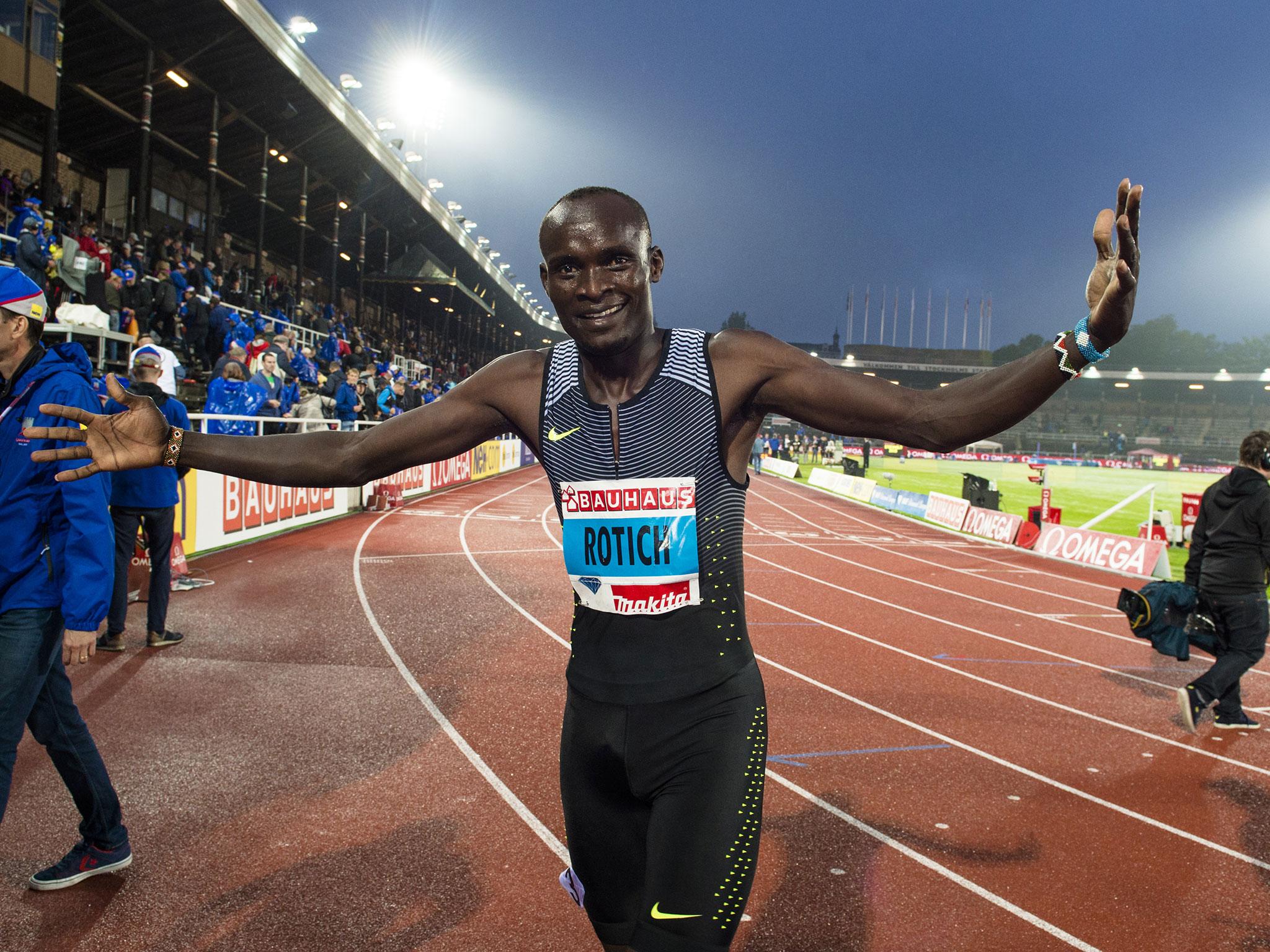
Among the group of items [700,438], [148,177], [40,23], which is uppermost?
[40,23]

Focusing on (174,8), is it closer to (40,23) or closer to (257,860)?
(40,23)

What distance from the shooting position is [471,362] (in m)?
57.4

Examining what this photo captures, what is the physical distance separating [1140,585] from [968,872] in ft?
39.0

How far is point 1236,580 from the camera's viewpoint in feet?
20.9

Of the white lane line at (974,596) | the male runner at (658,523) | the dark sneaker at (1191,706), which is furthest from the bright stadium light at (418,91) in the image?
the male runner at (658,523)

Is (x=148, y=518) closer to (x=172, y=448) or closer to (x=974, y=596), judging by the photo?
(x=172, y=448)

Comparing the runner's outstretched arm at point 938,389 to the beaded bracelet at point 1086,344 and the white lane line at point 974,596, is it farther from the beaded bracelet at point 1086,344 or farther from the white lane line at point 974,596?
the white lane line at point 974,596

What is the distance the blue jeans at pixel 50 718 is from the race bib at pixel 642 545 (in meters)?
2.22

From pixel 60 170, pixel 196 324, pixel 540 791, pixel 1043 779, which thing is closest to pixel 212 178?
pixel 60 170

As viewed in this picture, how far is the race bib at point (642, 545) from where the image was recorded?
2070 mm

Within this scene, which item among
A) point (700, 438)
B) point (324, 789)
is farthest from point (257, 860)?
point (700, 438)

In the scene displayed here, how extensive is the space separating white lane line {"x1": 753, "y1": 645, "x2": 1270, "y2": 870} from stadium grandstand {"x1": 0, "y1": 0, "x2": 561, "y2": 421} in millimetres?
10858

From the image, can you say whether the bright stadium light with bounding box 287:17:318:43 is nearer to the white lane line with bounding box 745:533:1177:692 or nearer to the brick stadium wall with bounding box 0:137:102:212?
the brick stadium wall with bounding box 0:137:102:212

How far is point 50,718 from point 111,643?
4217mm
